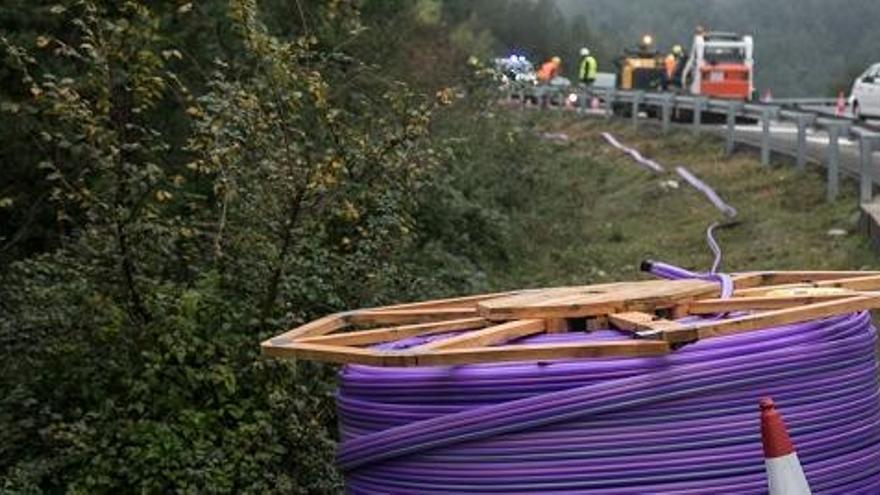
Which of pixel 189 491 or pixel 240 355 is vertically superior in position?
pixel 240 355

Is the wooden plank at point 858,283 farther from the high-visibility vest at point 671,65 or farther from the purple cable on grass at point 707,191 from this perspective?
the high-visibility vest at point 671,65

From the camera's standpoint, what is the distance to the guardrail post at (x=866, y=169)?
41.2ft

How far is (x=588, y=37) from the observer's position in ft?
322

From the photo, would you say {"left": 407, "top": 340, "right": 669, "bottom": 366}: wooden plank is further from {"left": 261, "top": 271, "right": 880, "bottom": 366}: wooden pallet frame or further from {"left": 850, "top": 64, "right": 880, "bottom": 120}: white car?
{"left": 850, "top": 64, "right": 880, "bottom": 120}: white car

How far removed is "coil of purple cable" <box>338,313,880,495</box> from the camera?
12.3 ft

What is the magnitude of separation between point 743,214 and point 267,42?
9.41 m

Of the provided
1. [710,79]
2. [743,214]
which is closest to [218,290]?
[743,214]

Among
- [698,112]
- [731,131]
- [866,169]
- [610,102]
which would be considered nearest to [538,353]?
[866,169]

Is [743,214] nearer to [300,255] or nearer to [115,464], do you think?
[300,255]

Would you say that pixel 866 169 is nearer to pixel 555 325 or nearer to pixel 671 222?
pixel 671 222

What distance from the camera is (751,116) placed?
66.6ft

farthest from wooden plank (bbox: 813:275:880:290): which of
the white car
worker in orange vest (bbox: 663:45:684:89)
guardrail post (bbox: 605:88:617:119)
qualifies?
worker in orange vest (bbox: 663:45:684:89)

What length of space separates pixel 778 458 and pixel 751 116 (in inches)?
685

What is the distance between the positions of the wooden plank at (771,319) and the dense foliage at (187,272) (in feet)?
7.02
